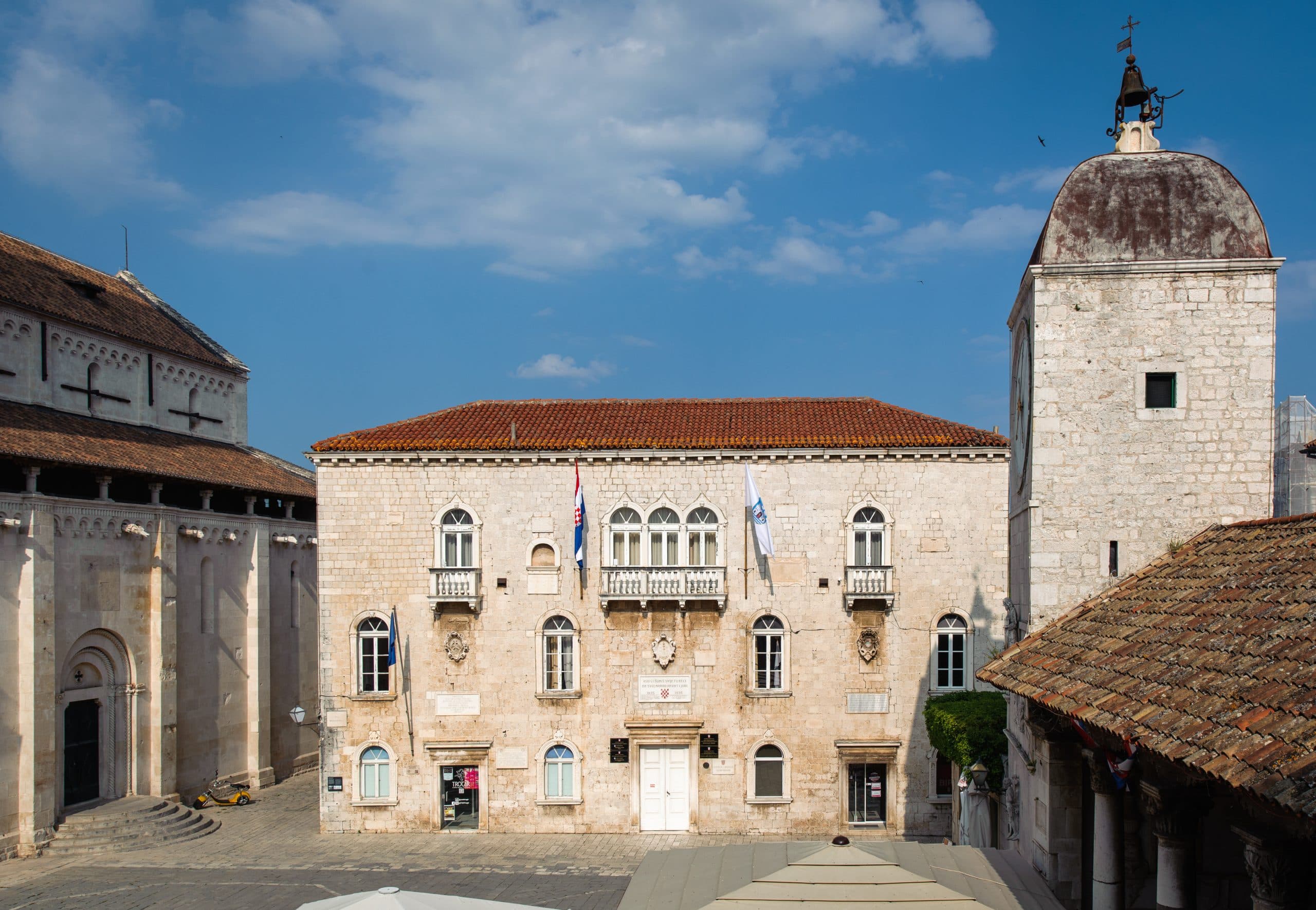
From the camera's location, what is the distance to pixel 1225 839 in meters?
13.3

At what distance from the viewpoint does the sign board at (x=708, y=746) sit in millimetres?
25297

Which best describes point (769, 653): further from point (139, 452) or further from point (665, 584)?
point (139, 452)

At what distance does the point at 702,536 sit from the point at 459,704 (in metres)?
8.04

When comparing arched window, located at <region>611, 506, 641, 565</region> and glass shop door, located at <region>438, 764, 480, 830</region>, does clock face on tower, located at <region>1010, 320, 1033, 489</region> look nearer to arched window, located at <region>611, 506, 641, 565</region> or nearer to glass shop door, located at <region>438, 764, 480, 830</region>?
arched window, located at <region>611, 506, 641, 565</region>

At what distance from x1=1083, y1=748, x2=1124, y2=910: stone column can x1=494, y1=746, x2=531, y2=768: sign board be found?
16.9 m

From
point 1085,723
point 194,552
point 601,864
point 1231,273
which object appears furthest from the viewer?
point 194,552

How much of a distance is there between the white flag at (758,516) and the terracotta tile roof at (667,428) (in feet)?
4.31

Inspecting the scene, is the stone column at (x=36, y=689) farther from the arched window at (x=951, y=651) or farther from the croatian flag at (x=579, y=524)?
the arched window at (x=951, y=651)

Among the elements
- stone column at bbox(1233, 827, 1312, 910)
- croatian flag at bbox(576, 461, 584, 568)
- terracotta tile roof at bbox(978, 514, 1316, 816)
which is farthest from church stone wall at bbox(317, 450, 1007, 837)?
stone column at bbox(1233, 827, 1312, 910)

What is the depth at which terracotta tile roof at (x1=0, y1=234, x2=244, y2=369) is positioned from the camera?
92.9 feet

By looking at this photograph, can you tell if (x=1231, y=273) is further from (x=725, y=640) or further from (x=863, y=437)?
(x=725, y=640)

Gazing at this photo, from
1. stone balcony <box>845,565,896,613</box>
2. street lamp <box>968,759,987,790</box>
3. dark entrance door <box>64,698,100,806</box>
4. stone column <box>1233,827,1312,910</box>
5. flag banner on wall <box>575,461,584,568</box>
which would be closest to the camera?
stone column <box>1233,827,1312,910</box>

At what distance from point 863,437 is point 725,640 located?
667cm

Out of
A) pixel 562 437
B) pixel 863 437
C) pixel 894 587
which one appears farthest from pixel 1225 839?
pixel 562 437
